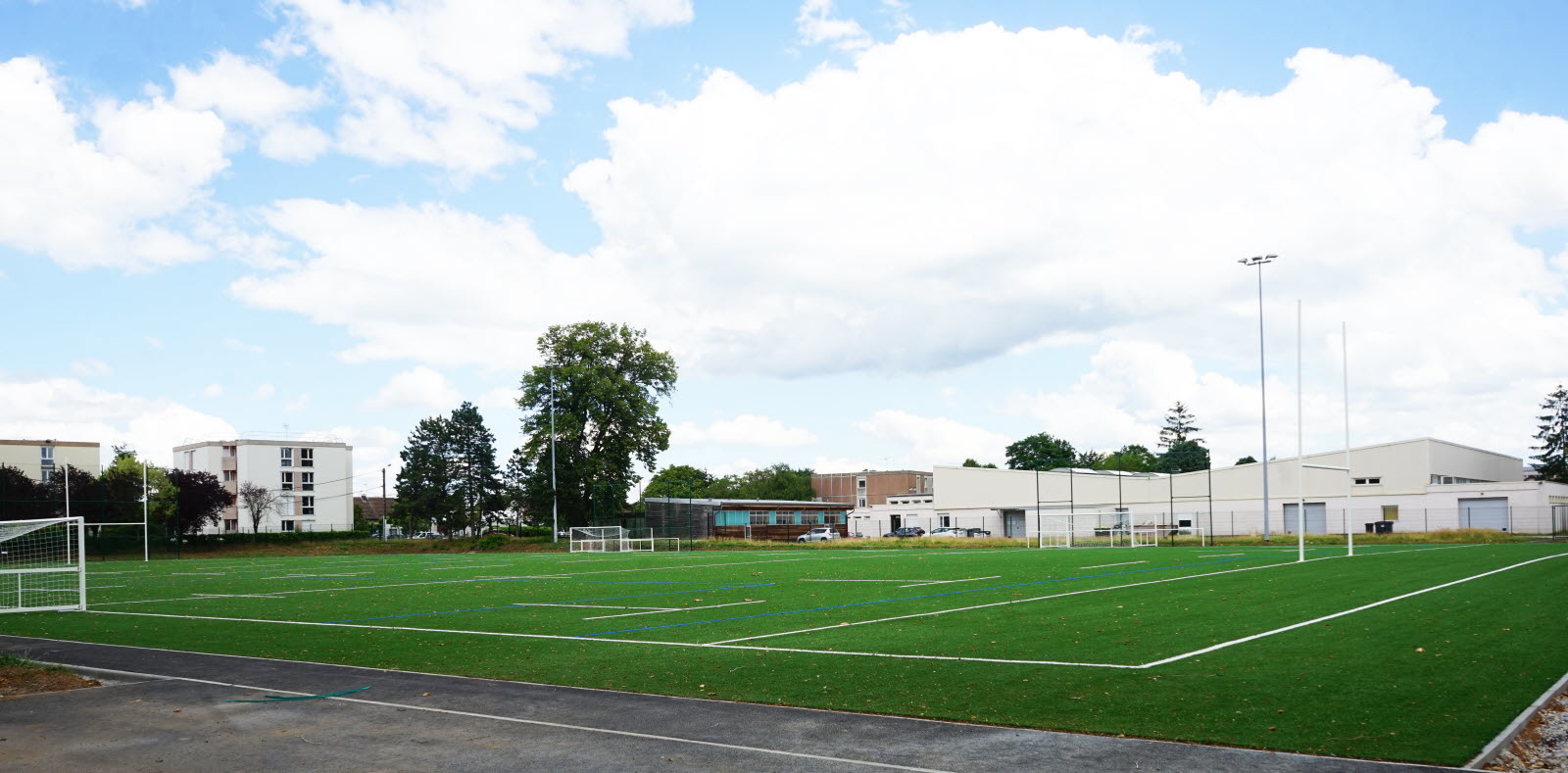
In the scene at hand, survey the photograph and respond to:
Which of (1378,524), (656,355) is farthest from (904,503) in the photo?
(1378,524)

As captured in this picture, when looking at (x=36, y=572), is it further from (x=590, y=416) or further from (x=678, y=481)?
(x=678, y=481)

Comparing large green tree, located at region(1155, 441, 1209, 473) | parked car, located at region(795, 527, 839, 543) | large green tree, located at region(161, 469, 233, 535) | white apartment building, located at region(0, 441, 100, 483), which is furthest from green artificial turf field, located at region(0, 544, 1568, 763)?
large green tree, located at region(1155, 441, 1209, 473)

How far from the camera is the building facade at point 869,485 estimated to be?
5595 inches

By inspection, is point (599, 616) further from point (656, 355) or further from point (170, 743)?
point (656, 355)

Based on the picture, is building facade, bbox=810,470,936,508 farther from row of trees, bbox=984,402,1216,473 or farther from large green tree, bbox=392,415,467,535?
large green tree, bbox=392,415,467,535

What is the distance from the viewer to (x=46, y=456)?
110688 mm

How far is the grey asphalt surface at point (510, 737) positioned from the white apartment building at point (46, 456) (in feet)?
370

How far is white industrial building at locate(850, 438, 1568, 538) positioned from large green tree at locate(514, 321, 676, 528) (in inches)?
689

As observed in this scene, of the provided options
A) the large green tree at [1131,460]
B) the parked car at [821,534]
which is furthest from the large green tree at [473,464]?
the large green tree at [1131,460]

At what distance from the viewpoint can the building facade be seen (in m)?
142

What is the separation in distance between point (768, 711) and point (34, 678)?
7.95 meters

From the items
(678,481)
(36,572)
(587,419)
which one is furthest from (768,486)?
(36,572)

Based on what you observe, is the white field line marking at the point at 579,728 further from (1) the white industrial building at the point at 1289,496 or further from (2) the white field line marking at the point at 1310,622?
(1) the white industrial building at the point at 1289,496

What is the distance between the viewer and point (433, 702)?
32.9ft
